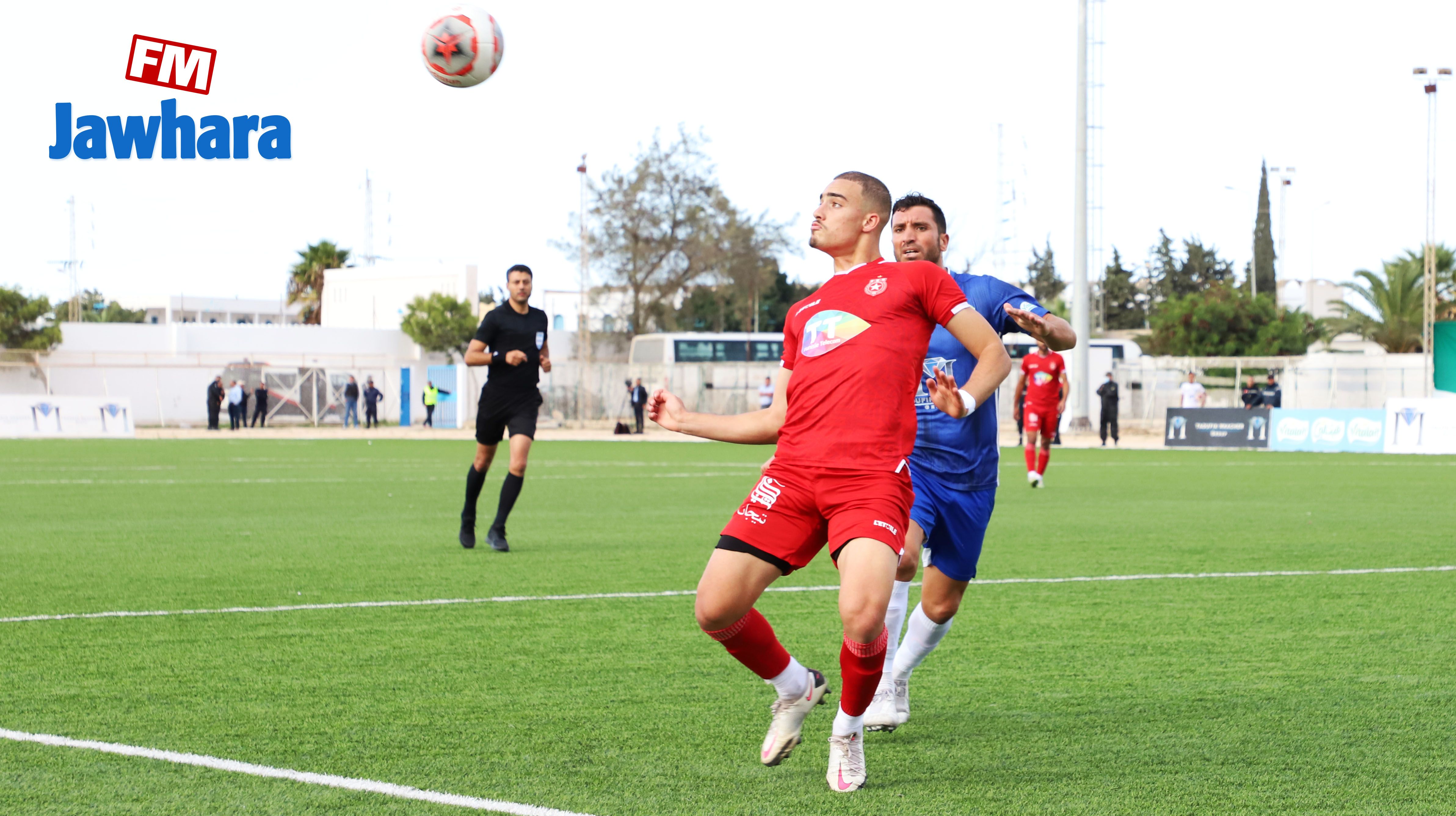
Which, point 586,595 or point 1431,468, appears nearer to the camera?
point 586,595

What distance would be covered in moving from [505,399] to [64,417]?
29.9 m

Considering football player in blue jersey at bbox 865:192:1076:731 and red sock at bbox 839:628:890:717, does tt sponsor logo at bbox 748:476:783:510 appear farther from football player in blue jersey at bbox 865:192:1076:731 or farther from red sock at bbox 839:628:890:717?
football player in blue jersey at bbox 865:192:1076:731

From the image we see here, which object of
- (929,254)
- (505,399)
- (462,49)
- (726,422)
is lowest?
(505,399)

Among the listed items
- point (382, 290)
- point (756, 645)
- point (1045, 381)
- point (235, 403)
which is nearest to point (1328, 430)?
point (1045, 381)

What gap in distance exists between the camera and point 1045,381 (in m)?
19.0

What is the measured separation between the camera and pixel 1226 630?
24.1ft

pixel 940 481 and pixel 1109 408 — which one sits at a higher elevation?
pixel 940 481

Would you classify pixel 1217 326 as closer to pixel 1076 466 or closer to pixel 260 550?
pixel 1076 466

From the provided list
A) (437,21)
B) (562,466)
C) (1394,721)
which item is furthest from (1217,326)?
(1394,721)

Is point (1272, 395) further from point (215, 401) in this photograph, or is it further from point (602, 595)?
Result: point (602, 595)

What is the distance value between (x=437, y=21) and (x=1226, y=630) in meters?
7.80

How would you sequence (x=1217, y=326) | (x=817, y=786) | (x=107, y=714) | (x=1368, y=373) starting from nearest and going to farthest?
(x=817, y=786), (x=107, y=714), (x=1368, y=373), (x=1217, y=326)

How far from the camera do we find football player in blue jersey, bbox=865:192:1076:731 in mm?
5340

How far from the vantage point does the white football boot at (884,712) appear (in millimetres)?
5262
